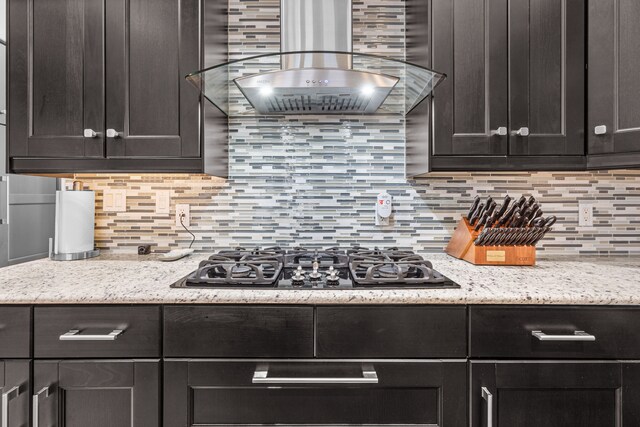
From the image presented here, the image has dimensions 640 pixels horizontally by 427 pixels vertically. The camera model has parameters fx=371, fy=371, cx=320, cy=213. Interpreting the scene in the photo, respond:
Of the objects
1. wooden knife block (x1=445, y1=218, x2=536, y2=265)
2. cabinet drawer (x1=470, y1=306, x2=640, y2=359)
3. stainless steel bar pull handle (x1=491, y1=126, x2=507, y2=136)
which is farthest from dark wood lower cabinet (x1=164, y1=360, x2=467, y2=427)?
stainless steel bar pull handle (x1=491, y1=126, x2=507, y2=136)

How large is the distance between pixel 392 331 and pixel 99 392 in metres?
0.90

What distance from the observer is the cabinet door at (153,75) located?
1.50 meters

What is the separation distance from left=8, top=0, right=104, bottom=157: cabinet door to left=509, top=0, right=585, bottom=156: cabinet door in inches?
66.7

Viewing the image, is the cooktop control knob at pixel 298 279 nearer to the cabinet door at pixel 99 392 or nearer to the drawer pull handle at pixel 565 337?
the cabinet door at pixel 99 392

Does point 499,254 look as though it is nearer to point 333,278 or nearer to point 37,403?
point 333,278

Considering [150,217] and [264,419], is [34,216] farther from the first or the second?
[264,419]

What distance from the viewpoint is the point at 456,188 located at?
1.86m

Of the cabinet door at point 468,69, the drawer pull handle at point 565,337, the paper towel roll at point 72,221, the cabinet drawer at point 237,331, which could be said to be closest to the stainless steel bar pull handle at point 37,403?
the cabinet drawer at point 237,331

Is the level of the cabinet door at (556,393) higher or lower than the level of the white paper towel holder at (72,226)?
lower

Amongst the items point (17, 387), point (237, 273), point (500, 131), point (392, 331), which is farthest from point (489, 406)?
point (17, 387)

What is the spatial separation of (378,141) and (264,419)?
133 centimetres

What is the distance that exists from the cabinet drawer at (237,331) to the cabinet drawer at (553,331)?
526 millimetres

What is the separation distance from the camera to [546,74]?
1512mm

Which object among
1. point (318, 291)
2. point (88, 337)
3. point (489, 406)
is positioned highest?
point (318, 291)
